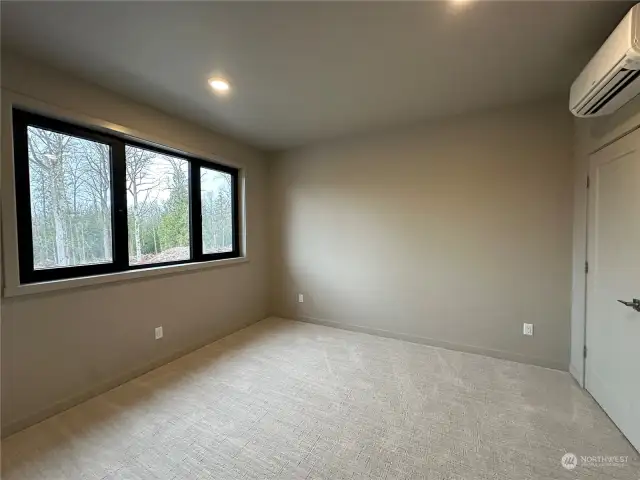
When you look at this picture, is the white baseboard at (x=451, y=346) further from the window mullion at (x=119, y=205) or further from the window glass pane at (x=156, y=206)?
the window mullion at (x=119, y=205)

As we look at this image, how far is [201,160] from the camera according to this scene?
3410 millimetres

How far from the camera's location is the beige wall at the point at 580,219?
220 centimetres

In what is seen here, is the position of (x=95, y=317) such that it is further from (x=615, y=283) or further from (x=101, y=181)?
(x=615, y=283)

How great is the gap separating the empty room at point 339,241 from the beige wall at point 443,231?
2cm

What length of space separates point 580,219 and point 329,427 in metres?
2.54

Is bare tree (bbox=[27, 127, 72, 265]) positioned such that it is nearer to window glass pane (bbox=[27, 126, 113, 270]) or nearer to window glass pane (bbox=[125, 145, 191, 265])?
window glass pane (bbox=[27, 126, 113, 270])

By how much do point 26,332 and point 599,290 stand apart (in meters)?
3.95

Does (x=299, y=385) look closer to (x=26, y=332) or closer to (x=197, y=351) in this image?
(x=197, y=351)

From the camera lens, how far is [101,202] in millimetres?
2465

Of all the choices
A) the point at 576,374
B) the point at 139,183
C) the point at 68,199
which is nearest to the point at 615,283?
the point at 576,374

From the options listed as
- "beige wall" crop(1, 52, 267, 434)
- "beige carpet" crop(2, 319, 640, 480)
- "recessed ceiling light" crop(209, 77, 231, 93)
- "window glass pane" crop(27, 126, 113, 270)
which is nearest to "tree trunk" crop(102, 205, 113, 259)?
"window glass pane" crop(27, 126, 113, 270)

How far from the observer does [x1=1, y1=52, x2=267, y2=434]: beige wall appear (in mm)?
1931

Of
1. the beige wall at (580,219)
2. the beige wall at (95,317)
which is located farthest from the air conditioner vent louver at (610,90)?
the beige wall at (95,317)

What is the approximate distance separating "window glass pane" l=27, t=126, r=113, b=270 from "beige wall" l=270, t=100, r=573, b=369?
2.19m
